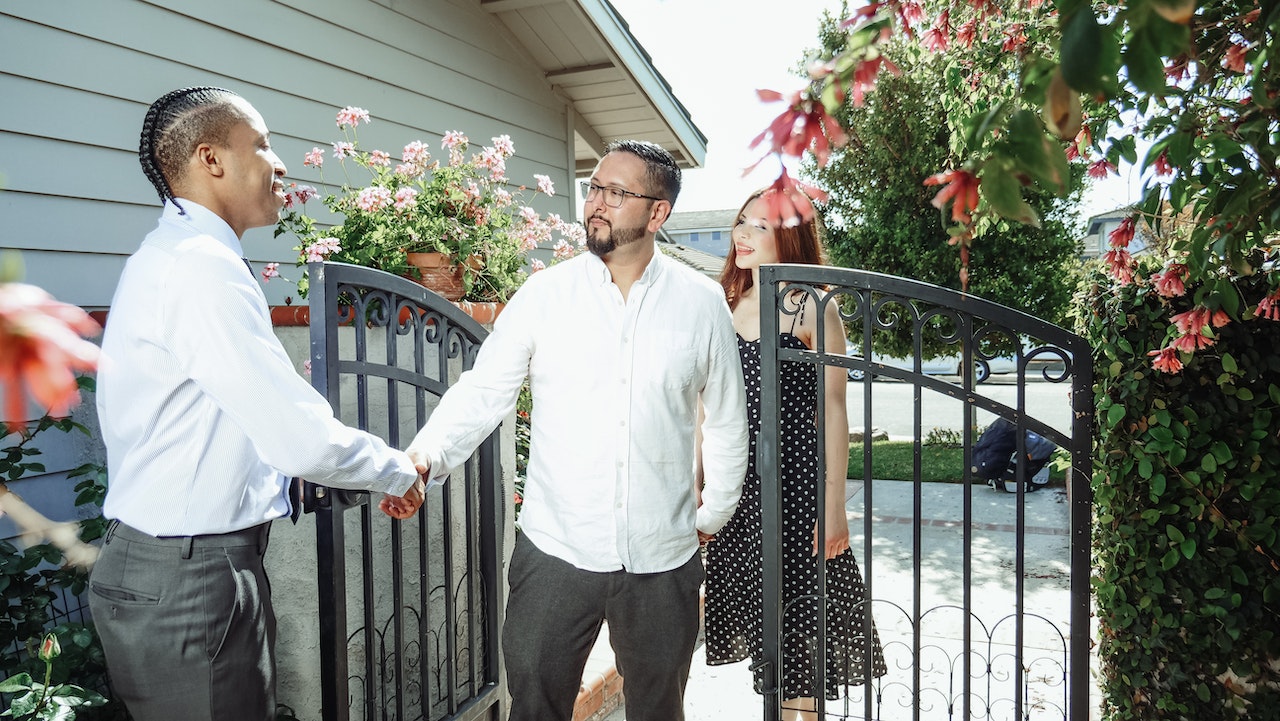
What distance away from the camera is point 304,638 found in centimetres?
270

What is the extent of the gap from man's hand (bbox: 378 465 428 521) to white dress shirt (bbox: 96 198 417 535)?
15.9 inches

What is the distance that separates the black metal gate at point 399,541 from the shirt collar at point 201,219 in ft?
1.01

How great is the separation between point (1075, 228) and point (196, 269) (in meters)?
12.3

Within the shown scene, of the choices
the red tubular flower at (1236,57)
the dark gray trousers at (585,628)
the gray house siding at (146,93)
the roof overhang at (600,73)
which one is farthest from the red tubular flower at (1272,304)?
the roof overhang at (600,73)

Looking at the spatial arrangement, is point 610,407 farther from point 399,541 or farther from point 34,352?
point 34,352

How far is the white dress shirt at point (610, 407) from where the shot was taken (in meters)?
2.28

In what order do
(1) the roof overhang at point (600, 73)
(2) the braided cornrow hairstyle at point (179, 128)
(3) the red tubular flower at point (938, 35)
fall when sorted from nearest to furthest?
(2) the braided cornrow hairstyle at point (179, 128)
(3) the red tubular flower at point (938, 35)
(1) the roof overhang at point (600, 73)

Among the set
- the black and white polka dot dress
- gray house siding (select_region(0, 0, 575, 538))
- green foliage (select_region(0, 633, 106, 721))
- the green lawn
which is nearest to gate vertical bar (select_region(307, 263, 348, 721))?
green foliage (select_region(0, 633, 106, 721))

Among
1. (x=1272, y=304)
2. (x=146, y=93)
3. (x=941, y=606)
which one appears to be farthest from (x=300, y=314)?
(x=1272, y=304)

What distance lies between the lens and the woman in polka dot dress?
9.12 ft

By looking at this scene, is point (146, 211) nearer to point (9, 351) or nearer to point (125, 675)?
point (125, 675)

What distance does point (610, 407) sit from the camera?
2299 mm

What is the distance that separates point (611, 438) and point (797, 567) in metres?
0.96

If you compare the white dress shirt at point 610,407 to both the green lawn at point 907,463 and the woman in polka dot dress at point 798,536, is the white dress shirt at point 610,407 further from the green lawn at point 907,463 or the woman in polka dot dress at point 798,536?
the green lawn at point 907,463
